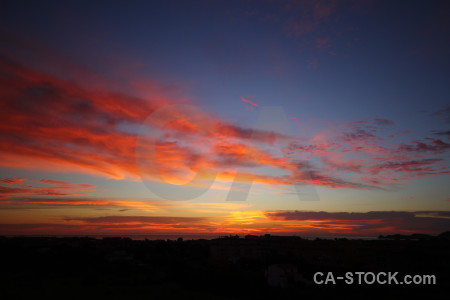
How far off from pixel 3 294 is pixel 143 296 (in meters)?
7.42

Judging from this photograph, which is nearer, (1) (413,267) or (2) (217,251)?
(1) (413,267)

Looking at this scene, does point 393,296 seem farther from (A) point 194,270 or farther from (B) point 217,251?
(B) point 217,251

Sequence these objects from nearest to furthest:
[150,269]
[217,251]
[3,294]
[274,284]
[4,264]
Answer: [3,294], [274,284], [150,269], [4,264], [217,251]

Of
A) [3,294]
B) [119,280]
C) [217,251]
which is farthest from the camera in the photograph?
[217,251]

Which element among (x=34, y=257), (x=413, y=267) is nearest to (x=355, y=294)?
(x=413, y=267)

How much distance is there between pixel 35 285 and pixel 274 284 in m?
14.9

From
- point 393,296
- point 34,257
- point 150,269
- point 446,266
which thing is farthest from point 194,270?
point 446,266

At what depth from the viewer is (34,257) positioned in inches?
1033

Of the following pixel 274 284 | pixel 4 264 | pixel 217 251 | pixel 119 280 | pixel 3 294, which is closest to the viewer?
pixel 3 294

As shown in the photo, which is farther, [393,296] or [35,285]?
[35,285]

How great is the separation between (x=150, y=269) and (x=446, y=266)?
991 inches

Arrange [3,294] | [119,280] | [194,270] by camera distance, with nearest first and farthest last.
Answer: [3,294] < [119,280] < [194,270]

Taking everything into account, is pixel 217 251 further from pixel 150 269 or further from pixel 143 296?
pixel 143 296

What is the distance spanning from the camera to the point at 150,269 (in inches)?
923
